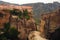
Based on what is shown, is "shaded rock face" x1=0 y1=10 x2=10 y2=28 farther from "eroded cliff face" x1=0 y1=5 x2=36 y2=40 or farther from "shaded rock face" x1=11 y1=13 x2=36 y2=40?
"shaded rock face" x1=11 y1=13 x2=36 y2=40

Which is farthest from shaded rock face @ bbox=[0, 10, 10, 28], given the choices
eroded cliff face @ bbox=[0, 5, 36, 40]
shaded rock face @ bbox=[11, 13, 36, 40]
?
shaded rock face @ bbox=[11, 13, 36, 40]

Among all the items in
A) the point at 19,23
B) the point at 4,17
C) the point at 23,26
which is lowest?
the point at 23,26

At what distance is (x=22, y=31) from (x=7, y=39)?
4.78ft

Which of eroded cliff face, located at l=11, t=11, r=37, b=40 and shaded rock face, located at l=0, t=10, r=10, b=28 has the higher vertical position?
shaded rock face, located at l=0, t=10, r=10, b=28

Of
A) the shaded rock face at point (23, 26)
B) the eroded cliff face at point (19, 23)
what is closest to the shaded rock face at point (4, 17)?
the eroded cliff face at point (19, 23)

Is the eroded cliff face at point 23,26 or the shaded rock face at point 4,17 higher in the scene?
the shaded rock face at point 4,17

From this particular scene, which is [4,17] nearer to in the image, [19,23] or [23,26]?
[19,23]

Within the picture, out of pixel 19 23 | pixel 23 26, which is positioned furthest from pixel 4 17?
pixel 23 26

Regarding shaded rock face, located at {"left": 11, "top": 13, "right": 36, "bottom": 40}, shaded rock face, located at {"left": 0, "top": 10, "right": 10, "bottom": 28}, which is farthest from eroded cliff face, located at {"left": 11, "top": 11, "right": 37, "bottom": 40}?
shaded rock face, located at {"left": 0, "top": 10, "right": 10, "bottom": 28}

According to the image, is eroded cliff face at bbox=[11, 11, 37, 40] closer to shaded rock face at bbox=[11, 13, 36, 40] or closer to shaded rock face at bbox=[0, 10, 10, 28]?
shaded rock face at bbox=[11, 13, 36, 40]

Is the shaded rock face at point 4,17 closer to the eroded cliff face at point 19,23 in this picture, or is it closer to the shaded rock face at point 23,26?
the eroded cliff face at point 19,23

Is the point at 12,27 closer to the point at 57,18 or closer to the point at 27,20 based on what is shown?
the point at 27,20

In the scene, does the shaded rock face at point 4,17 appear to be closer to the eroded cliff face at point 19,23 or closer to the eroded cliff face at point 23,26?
the eroded cliff face at point 19,23

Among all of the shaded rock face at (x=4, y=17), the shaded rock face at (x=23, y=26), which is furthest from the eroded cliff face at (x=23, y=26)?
the shaded rock face at (x=4, y=17)
